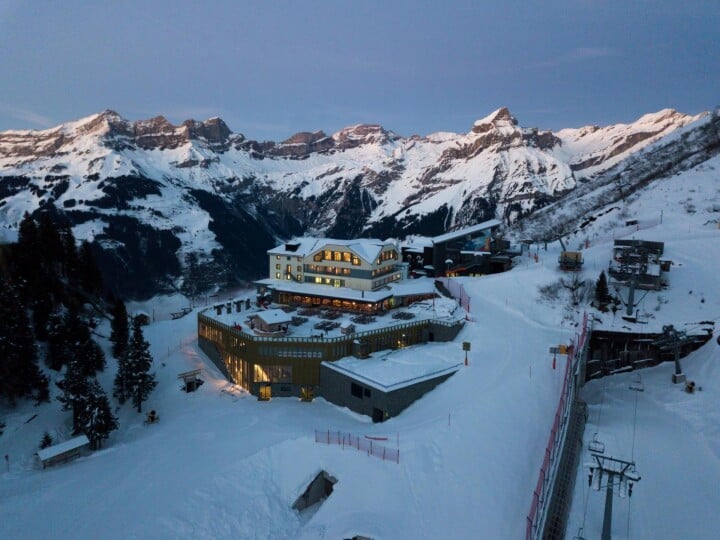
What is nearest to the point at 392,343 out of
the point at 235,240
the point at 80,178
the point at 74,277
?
the point at 74,277

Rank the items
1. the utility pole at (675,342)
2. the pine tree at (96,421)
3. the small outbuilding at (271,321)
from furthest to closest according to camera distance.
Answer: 1. the small outbuilding at (271,321)
2. the utility pole at (675,342)
3. the pine tree at (96,421)

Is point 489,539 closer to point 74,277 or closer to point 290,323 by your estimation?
point 290,323

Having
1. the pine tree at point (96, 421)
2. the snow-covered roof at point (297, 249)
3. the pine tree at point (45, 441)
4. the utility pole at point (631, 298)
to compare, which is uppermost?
the snow-covered roof at point (297, 249)

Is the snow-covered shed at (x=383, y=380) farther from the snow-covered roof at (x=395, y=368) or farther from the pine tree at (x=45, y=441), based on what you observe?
the pine tree at (x=45, y=441)

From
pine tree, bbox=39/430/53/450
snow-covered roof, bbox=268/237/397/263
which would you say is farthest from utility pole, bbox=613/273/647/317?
pine tree, bbox=39/430/53/450

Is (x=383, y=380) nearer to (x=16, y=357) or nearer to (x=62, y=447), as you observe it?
(x=62, y=447)

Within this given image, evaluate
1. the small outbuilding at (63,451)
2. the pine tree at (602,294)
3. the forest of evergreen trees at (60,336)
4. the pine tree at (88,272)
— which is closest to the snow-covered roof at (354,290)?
the forest of evergreen trees at (60,336)
